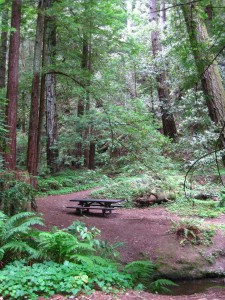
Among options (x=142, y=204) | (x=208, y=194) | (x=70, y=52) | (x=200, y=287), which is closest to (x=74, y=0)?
(x=70, y=52)

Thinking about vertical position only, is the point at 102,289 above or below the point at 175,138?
below

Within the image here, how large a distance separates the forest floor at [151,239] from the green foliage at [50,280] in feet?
2.39

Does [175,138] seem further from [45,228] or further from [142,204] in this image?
[45,228]

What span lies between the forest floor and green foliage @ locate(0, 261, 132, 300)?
0.73 meters

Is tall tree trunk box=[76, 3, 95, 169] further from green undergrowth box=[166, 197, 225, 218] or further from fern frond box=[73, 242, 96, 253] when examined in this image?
fern frond box=[73, 242, 96, 253]

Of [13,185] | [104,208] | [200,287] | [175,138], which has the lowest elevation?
[200,287]

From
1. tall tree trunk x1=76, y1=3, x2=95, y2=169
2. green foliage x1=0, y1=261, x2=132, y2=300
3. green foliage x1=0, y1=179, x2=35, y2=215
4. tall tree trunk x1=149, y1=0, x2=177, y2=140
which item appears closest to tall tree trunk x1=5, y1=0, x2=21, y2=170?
tall tree trunk x1=76, y1=3, x2=95, y2=169

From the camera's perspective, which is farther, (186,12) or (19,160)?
(19,160)

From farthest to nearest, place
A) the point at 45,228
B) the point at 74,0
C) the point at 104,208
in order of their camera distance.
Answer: the point at 74,0 < the point at 104,208 < the point at 45,228

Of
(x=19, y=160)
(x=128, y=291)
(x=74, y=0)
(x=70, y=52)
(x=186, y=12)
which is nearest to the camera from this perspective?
(x=128, y=291)

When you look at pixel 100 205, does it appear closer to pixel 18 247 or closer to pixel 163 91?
pixel 18 247

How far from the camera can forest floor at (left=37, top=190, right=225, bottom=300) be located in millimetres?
7125

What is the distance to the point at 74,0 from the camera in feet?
36.8

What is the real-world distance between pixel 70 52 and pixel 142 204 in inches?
277
